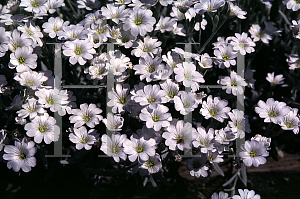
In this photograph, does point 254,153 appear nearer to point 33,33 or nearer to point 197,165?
point 197,165

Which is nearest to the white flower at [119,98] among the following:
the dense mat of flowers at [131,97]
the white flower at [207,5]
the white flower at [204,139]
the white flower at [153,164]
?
the dense mat of flowers at [131,97]

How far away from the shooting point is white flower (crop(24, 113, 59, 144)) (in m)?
1.70

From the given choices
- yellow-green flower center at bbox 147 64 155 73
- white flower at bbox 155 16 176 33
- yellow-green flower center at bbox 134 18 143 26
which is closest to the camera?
yellow-green flower center at bbox 147 64 155 73

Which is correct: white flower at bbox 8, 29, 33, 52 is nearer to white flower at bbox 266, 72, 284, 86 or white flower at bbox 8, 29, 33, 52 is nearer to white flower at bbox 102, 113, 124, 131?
white flower at bbox 102, 113, 124, 131

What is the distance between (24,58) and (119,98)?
0.60 m

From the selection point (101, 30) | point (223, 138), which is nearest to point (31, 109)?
point (101, 30)

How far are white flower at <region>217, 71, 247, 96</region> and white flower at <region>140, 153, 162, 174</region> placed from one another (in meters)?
0.61

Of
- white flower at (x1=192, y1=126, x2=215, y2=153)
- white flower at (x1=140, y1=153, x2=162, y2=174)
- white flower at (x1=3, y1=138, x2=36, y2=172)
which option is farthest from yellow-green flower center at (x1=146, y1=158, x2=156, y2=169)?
white flower at (x1=3, y1=138, x2=36, y2=172)

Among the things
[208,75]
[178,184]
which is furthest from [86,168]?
[208,75]

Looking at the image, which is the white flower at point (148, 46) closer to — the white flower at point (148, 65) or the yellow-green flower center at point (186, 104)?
the white flower at point (148, 65)

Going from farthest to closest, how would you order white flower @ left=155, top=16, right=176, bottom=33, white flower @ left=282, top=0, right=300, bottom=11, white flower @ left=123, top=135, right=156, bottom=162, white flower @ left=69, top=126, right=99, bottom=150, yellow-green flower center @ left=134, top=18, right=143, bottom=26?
1. white flower @ left=282, top=0, right=300, bottom=11
2. white flower @ left=155, top=16, right=176, bottom=33
3. yellow-green flower center @ left=134, top=18, right=143, bottom=26
4. white flower @ left=69, top=126, right=99, bottom=150
5. white flower @ left=123, top=135, right=156, bottom=162

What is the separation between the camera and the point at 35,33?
1.93 meters

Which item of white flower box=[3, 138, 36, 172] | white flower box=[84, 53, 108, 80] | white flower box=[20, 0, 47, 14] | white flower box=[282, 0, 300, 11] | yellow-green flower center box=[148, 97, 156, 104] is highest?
white flower box=[282, 0, 300, 11]

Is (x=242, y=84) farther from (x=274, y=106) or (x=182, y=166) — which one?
(x=182, y=166)
